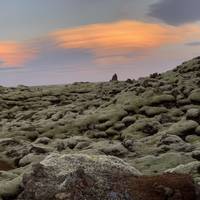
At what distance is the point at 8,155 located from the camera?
4941 cm

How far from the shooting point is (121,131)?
64.6 m

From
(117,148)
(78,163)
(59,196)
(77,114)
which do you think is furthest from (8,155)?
(77,114)

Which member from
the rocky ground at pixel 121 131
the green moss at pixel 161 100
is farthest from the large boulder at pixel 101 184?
the green moss at pixel 161 100

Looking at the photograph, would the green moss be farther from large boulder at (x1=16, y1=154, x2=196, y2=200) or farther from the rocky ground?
large boulder at (x1=16, y1=154, x2=196, y2=200)

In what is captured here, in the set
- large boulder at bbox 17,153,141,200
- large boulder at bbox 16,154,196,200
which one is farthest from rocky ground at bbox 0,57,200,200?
large boulder at bbox 16,154,196,200

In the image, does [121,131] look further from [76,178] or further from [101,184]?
[76,178]

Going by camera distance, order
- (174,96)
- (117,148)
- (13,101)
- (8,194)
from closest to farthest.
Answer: (8,194)
(117,148)
(174,96)
(13,101)

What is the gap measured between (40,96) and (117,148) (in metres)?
83.3

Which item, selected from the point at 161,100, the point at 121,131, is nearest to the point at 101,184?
the point at 121,131

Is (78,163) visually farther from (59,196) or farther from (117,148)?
(117,148)

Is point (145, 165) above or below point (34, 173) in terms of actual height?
below

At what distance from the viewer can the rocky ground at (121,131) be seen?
3647cm

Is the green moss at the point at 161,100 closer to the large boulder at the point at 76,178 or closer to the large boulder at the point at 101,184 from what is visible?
the large boulder at the point at 76,178

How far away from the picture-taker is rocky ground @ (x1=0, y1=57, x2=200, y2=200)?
36.5m
